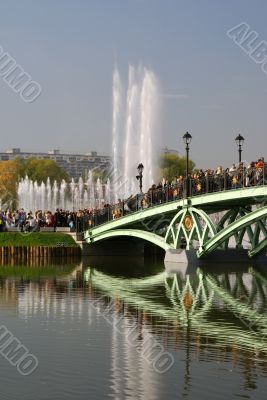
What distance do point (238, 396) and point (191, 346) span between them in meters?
5.28

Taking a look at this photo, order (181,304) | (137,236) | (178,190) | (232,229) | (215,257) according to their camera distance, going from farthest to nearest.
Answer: (137,236) → (215,257) → (178,190) → (232,229) → (181,304)

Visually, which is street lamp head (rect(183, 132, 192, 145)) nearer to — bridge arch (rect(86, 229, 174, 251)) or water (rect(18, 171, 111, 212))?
bridge arch (rect(86, 229, 174, 251))

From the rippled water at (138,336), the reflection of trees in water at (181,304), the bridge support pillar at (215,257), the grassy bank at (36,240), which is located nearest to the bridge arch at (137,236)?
the bridge support pillar at (215,257)

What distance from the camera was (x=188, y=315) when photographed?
29328 mm

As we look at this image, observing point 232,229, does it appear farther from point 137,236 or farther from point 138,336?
point 138,336

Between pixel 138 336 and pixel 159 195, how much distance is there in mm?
28559

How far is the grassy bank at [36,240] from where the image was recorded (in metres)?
63.6

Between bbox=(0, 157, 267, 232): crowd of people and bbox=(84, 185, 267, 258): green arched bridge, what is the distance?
47 cm

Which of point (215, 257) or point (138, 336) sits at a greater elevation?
point (215, 257)

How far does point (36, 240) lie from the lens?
63.9m

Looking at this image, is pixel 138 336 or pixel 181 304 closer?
pixel 138 336

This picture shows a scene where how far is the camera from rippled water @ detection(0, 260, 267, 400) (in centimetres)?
1881

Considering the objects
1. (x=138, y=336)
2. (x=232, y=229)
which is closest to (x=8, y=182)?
(x=232, y=229)

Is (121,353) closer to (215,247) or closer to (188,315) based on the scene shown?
(188,315)
